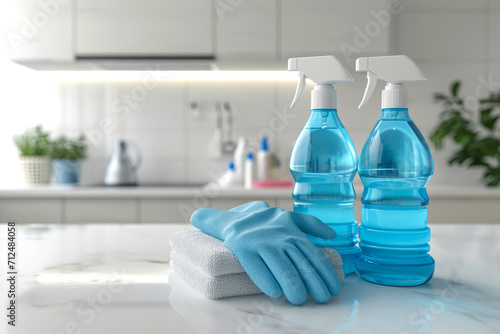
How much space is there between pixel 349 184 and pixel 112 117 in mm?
2354

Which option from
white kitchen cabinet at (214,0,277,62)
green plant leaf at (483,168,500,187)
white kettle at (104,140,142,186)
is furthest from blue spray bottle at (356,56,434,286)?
white kettle at (104,140,142,186)

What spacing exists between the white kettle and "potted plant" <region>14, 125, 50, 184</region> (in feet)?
1.15

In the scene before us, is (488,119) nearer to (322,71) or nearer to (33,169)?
(322,71)

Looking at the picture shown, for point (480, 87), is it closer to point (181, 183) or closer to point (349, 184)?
point (181, 183)

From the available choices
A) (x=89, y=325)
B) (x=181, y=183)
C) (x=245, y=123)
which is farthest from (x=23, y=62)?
(x=89, y=325)

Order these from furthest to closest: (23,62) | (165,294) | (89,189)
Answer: (23,62)
(89,189)
(165,294)

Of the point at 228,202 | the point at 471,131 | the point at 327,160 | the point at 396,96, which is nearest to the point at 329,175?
the point at 327,160

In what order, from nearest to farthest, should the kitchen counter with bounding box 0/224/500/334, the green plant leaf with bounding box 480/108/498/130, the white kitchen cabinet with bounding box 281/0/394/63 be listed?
the kitchen counter with bounding box 0/224/500/334
the white kitchen cabinet with bounding box 281/0/394/63
the green plant leaf with bounding box 480/108/498/130

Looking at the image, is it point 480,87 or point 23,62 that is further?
point 480,87

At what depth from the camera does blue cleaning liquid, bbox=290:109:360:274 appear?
0.63 meters

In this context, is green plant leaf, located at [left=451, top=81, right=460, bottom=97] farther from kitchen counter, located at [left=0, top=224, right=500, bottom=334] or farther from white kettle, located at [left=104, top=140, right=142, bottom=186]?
kitchen counter, located at [left=0, top=224, right=500, bottom=334]

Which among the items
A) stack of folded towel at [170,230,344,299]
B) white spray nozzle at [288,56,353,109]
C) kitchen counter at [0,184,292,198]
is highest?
white spray nozzle at [288,56,353,109]

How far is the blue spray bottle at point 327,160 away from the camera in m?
0.62

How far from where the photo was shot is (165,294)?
0.57 meters
